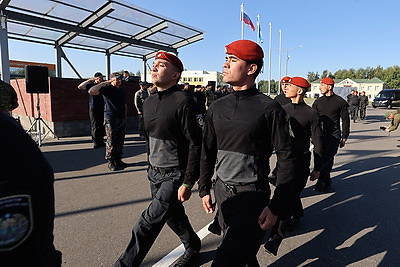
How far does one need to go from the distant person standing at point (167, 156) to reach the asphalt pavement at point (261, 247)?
47cm

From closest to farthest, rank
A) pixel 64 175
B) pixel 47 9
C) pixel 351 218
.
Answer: pixel 351 218
pixel 64 175
pixel 47 9

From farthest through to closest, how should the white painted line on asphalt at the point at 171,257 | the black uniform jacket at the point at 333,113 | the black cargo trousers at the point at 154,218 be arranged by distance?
the black uniform jacket at the point at 333,113 < the white painted line on asphalt at the point at 171,257 < the black cargo trousers at the point at 154,218

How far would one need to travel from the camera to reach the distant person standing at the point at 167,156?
241 centimetres

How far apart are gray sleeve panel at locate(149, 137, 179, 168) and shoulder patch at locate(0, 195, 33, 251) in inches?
66.6

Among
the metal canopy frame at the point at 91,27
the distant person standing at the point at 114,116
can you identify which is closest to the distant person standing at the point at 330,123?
the distant person standing at the point at 114,116

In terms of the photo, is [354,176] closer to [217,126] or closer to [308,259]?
[308,259]

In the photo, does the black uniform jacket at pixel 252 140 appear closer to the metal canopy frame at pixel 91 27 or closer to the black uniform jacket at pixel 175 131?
the black uniform jacket at pixel 175 131

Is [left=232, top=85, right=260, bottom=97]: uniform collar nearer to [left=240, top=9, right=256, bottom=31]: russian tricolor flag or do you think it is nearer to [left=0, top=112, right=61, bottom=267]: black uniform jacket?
[left=0, top=112, right=61, bottom=267]: black uniform jacket

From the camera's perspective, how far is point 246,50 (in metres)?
2.01

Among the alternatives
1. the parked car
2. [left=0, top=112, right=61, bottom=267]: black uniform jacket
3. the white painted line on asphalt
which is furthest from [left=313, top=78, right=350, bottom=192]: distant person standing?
the parked car

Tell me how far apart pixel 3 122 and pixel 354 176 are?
256 inches

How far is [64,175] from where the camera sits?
584 cm

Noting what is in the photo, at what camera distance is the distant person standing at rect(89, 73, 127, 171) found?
5.93 meters

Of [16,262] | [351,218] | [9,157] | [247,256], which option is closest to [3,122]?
[9,157]
